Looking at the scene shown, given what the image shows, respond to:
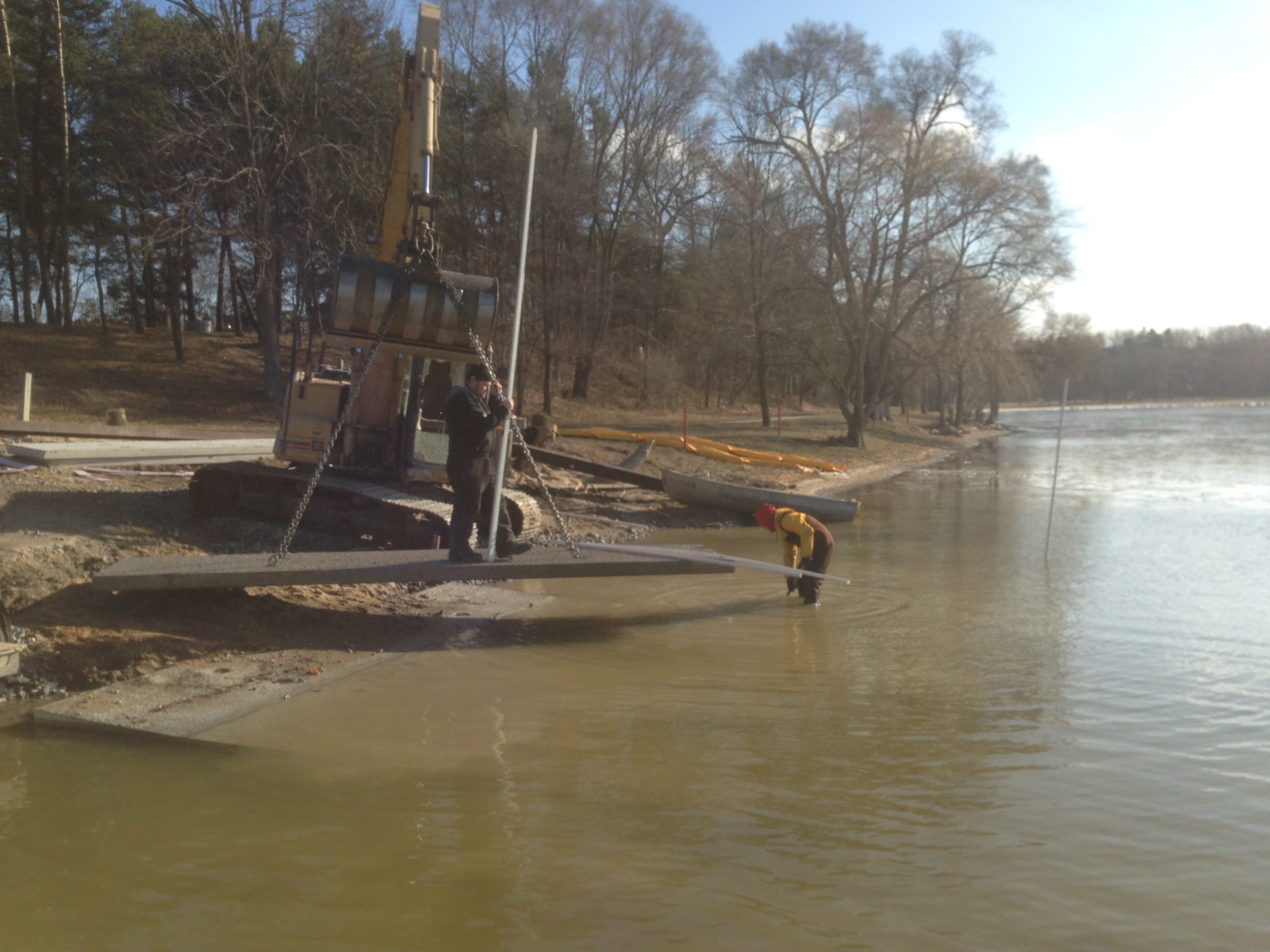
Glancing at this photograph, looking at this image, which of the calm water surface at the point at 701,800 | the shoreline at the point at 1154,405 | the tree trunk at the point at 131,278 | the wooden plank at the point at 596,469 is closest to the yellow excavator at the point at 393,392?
the calm water surface at the point at 701,800

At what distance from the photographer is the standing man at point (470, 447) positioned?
8.64m

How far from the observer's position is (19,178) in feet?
104

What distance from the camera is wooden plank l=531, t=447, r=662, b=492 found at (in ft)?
55.5

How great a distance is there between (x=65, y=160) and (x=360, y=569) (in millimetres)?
29633

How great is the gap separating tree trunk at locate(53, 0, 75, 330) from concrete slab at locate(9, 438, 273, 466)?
19.8 meters

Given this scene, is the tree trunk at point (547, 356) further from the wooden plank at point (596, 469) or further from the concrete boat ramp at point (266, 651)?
the concrete boat ramp at point (266, 651)

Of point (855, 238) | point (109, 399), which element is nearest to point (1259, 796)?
point (109, 399)

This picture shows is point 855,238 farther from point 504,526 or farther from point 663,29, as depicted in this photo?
point 504,526

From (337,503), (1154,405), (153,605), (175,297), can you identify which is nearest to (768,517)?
(337,503)

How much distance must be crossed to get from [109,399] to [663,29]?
74.0 ft

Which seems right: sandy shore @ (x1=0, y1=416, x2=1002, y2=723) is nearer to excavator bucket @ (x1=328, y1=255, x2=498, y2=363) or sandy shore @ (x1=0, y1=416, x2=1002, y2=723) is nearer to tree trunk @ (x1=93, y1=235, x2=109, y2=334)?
excavator bucket @ (x1=328, y1=255, x2=498, y2=363)

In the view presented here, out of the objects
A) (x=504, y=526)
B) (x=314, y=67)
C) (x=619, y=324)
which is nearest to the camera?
(x=504, y=526)

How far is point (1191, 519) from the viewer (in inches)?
757

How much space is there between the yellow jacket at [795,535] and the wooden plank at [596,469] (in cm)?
617
